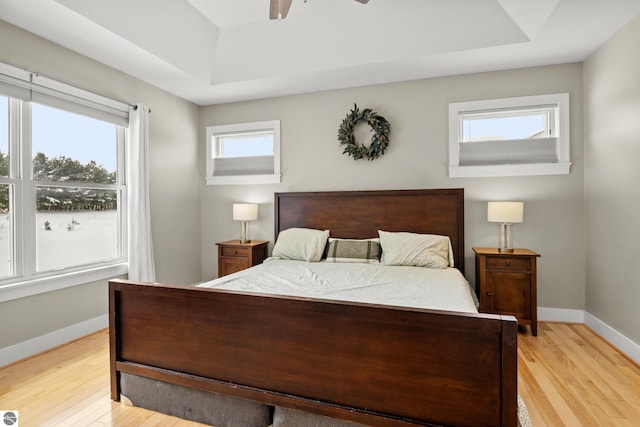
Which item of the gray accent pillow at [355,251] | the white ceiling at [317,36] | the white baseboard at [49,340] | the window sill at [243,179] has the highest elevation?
the white ceiling at [317,36]

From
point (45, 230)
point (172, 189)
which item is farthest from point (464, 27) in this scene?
point (45, 230)

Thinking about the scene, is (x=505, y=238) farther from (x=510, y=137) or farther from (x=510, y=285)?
(x=510, y=137)

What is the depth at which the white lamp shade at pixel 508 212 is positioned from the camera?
3.08m

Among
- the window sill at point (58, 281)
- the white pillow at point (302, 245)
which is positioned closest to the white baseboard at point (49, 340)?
the window sill at point (58, 281)

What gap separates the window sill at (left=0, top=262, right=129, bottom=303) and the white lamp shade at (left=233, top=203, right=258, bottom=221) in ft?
4.15

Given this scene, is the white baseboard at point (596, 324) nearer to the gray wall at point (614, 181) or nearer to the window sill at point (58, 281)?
the gray wall at point (614, 181)

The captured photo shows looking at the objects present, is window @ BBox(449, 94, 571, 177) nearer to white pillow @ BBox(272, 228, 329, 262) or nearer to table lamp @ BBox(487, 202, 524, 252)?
table lamp @ BBox(487, 202, 524, 252)

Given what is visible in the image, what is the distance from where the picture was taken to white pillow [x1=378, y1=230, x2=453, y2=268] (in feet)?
10.1

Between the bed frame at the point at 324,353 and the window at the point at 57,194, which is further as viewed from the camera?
the window at the point at 57,194

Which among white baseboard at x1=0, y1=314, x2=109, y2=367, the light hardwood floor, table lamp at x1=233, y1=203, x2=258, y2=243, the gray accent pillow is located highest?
table lamp at x1=233, y1=203, x2=258, y2=243

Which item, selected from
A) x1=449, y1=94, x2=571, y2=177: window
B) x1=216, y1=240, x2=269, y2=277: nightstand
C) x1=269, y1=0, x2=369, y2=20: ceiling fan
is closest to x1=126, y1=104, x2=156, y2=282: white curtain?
x1=216, y1=240, x2=269, y2=277: nightstand

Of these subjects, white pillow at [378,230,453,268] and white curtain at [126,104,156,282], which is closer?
white pillow at [378,230,453,268]

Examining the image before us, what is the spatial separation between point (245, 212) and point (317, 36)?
A: 2054mm

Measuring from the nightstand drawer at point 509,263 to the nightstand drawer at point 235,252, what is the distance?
2559 millimetres
